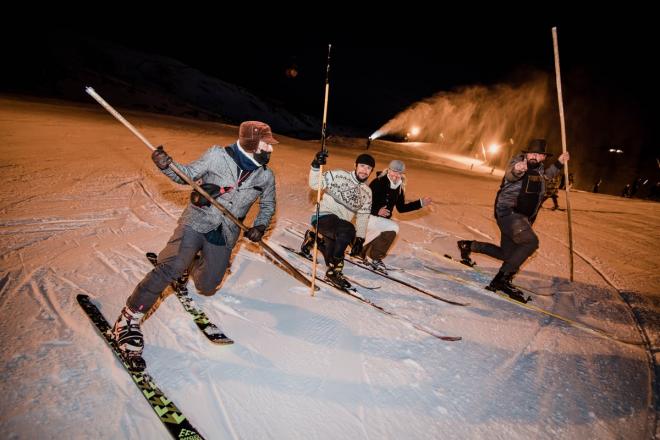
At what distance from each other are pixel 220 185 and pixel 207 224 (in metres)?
0.39

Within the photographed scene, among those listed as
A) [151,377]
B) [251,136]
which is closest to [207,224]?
[251,136]

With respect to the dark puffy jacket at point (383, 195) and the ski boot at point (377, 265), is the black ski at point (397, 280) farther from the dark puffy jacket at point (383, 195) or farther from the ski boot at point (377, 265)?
the dark puffy jacket at point (383, 195)

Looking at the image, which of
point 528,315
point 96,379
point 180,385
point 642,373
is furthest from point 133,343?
point 642,373

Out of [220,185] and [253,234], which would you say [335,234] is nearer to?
[253,234]

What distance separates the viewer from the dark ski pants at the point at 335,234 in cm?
499

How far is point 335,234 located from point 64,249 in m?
3.77

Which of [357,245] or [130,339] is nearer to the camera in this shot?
[130,339]

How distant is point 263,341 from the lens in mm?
3354

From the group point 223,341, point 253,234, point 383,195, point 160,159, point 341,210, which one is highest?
point 160,159

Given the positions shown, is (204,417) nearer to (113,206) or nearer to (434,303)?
(434,303)

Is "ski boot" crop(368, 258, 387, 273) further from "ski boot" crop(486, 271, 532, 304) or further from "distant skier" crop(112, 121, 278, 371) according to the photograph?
"distant skier" crop(112, 121, 278, 371)

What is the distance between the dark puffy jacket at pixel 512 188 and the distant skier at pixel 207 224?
3.76 metres

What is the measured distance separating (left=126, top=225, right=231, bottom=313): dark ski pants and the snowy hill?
47 centimetres

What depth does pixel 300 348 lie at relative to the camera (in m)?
3.34
